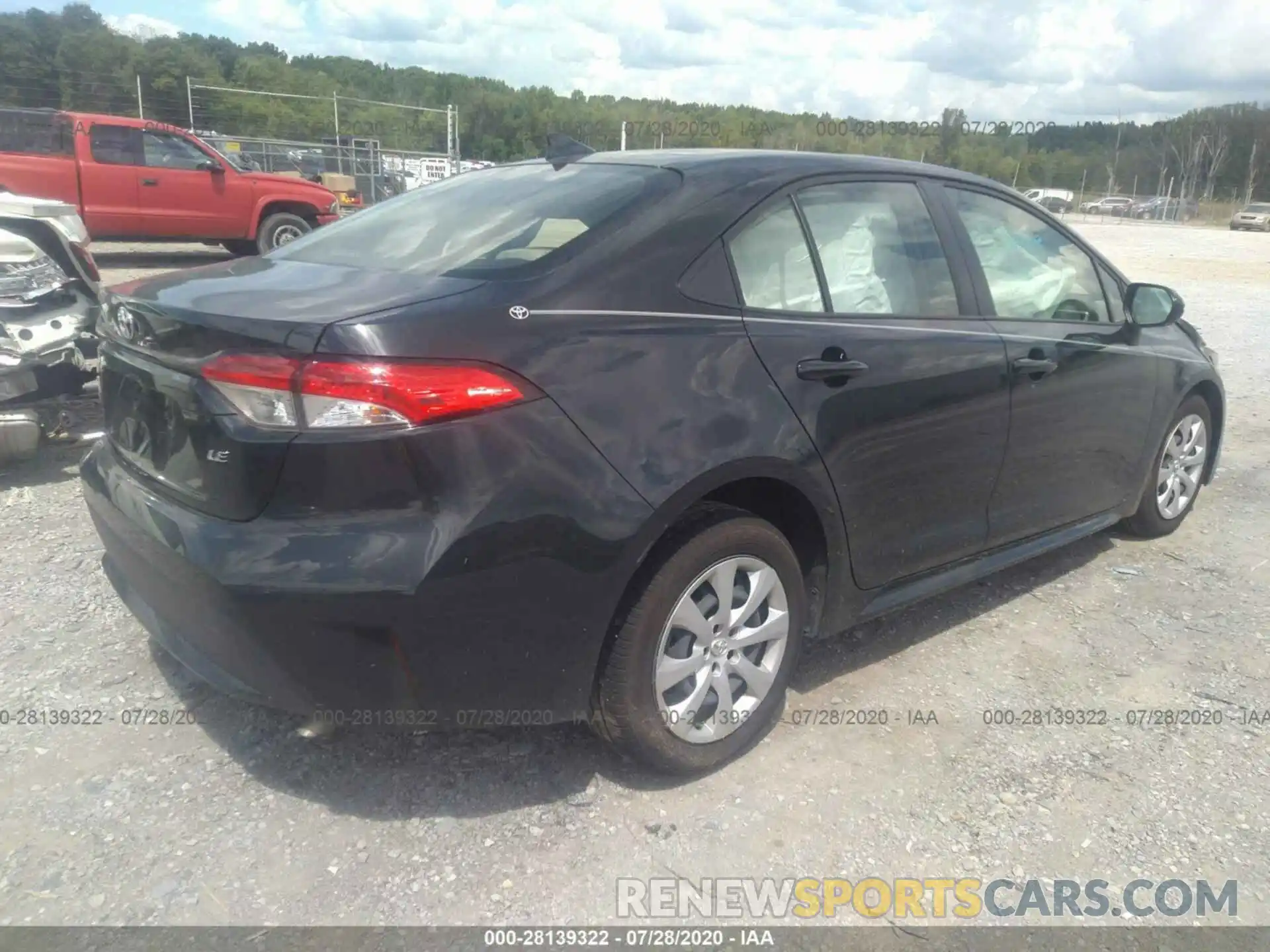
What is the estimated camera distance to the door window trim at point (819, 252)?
111 inches

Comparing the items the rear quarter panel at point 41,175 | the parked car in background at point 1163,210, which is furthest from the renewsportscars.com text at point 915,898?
the parked car in background at point 1163,210

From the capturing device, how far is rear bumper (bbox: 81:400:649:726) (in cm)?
220

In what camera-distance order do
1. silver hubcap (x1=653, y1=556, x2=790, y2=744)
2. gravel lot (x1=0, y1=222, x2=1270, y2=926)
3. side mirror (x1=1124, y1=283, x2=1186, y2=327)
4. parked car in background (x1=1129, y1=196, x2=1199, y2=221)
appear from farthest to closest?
parked car in background (x1=1129, y1=196, x2=1199, y2=221) < side mirror (x1=1124, y1=283, x2=1186, y2=327) < silver hubcap (x1=653, y1=556, x2=790, y2=744) < gravel lot (x1=0, y1=222, x2=1270, y2=926)

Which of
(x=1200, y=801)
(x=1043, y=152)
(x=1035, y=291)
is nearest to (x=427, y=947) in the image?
(x=1200, y=801)

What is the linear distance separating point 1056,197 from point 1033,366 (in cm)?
4597

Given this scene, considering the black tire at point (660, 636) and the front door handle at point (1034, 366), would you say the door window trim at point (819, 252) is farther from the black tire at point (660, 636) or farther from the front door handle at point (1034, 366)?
the black tire at point (660, 636)

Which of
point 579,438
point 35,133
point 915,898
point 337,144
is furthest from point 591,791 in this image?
point 337,144

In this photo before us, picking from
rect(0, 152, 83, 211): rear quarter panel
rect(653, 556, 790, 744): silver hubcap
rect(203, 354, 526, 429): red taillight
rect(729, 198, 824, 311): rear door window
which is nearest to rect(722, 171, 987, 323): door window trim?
rect(729, 198, 824, 311): rear door window

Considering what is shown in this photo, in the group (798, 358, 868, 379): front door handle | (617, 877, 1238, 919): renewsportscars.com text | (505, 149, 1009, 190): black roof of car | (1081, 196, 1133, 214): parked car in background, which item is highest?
(505, 149, 1009, 190): black roof of car

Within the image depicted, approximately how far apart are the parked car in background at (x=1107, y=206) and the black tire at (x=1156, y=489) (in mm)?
56719

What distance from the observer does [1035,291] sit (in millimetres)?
3820

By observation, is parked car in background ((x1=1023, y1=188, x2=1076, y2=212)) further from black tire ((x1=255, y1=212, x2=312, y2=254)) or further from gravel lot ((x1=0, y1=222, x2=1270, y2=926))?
gravel lot ((x1=0, y1=222, x2=1270, y2=926))

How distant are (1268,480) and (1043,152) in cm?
4861

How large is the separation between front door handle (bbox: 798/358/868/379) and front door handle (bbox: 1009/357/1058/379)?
85 cm
